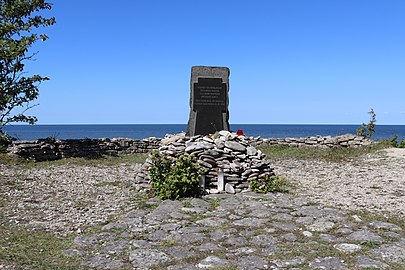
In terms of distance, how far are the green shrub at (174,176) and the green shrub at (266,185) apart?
1.40m

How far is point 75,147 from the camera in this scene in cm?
1769

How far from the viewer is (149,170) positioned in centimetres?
981

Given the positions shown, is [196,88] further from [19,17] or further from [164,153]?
[19,17]

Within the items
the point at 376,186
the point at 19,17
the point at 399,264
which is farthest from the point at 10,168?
the point at 399,264

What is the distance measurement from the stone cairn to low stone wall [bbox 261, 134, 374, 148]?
9901 millimetres

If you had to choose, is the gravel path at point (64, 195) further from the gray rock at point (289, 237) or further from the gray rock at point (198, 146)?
the gray rock at point (289, 237)

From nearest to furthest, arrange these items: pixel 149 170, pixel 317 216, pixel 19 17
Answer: pixel 317 216, pixel 149 170, pixel 19 17

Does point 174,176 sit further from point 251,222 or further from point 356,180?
point 356,180

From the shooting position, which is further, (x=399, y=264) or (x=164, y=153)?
(x=164, y=153)

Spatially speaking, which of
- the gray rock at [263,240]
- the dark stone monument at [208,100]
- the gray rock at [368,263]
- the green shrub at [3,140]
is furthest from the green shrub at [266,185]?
the green shrub at [3,140]

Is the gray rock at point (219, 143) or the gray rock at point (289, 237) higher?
the gray rock at point (219, 143)

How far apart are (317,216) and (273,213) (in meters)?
0.84


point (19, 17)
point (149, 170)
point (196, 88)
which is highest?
point (19, 17)

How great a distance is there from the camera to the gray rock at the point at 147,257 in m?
5.29
